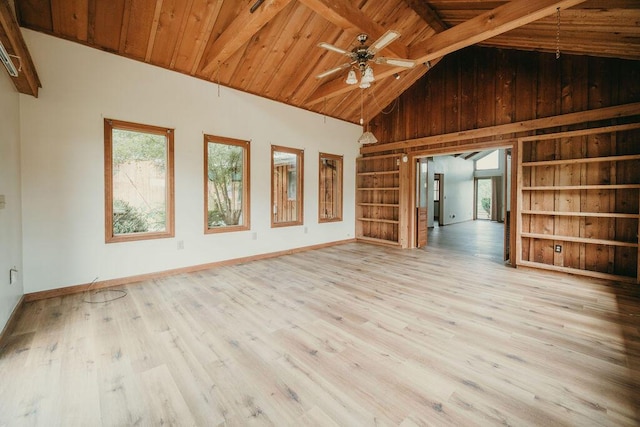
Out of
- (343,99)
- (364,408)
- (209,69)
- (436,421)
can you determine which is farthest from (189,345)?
(343,99)

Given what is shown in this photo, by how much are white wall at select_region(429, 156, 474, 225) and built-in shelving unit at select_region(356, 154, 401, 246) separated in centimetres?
404

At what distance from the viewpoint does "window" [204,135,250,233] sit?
4.71m

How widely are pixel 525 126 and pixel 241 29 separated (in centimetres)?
479

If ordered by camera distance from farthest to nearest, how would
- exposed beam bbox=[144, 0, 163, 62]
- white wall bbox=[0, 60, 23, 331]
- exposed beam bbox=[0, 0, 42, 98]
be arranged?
exposed beam bbox=[144, 0, 163, 62] < white wall bbox=[0, 60, 23, 331] < exposed beam bbox=[0, 0, 42, 98]

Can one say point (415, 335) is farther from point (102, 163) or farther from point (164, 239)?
point (102, 163)

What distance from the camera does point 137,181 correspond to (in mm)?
3992

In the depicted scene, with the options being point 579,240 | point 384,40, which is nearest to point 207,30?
point 384,40

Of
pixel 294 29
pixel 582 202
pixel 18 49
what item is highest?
pixel 294 29

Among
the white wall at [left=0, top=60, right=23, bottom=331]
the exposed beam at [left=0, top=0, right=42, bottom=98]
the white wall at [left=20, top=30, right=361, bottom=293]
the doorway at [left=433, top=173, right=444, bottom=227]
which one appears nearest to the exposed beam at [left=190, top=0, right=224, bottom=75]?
the white wall at [left=20, top=30, right=361, bottom=293]

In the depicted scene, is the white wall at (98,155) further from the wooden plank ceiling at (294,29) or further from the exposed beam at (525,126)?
the exposed beam at (525,126)

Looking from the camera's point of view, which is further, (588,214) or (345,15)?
(588,214)

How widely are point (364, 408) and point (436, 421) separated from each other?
39 centimetres

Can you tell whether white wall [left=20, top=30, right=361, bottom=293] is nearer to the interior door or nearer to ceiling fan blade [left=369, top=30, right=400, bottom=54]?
ceiling fan blade [left=369, top=30, right=400, bottom=54]

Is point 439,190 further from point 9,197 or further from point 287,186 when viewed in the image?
point 9,197
